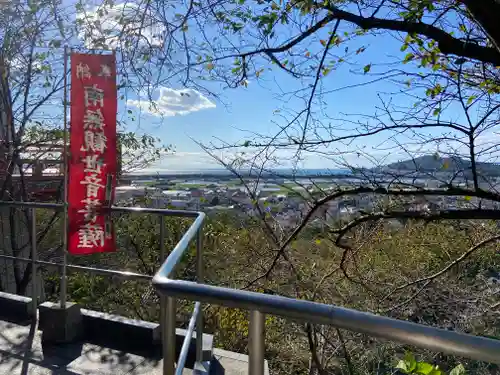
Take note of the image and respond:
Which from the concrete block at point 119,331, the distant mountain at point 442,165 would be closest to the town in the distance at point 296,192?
the distant mountain at point 442,165

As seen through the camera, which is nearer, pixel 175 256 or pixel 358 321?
pixel 358 321

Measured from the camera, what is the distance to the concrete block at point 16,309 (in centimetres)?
342

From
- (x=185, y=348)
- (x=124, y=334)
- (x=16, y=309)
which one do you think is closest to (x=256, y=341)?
(x=185, y=348)

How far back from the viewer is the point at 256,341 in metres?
0.96

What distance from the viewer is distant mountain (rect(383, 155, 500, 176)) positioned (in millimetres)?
3908

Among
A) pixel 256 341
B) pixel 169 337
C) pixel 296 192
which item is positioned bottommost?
pixel 169 337

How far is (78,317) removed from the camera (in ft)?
10.2

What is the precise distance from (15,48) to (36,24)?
4.71 feet

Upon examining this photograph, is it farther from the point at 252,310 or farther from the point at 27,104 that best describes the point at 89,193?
the point at 27,104

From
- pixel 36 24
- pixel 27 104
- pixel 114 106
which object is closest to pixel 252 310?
pixel 114 106

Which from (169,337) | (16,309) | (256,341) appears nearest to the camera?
(256,341)

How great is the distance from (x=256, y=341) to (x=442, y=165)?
3.68m

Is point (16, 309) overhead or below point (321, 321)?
below

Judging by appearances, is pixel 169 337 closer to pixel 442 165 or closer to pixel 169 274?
pixel 169 274
